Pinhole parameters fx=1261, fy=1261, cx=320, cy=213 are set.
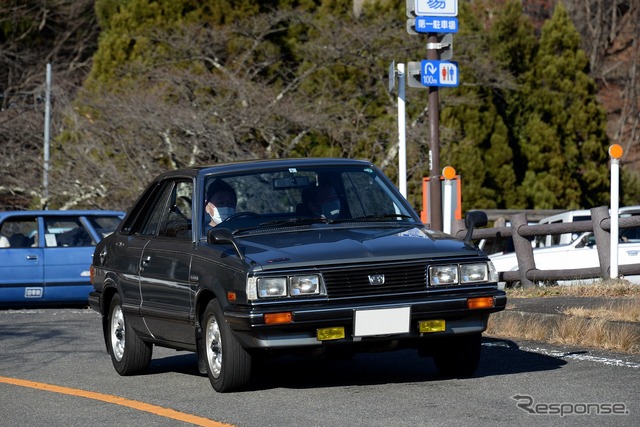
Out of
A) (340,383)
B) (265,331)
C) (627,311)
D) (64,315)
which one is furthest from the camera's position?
(64,315)

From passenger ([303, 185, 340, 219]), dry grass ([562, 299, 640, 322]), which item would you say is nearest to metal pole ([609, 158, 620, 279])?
dry grass ([562, 299, 640, 322])

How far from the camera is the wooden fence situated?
1598 cm

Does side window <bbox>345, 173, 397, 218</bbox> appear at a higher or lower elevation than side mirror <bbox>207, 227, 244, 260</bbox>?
higher

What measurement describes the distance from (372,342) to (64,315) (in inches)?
343

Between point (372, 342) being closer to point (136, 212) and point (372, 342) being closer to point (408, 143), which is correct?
point (136, 212)

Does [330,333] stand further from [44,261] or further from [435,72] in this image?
[44,261]

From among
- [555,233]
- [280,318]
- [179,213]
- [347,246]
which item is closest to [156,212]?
[179,213]

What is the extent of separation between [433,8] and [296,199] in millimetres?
8224

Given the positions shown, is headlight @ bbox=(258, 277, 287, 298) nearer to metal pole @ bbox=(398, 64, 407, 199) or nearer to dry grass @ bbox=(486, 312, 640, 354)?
dry grass @ bbox=(486, 312, 640, 354)

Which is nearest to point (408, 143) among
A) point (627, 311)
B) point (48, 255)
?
point (48, 255)

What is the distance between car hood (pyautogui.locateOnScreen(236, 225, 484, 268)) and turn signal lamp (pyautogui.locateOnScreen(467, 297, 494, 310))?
0.30 meters

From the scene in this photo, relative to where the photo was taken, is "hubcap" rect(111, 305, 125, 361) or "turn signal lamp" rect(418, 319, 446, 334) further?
"hubcap" rect(111, 305, 125, 361)

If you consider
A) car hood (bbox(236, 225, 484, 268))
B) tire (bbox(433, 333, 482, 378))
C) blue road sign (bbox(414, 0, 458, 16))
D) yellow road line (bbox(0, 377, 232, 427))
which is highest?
blue road sign (bbox(414, 0, 458, 16))

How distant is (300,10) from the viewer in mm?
34156
